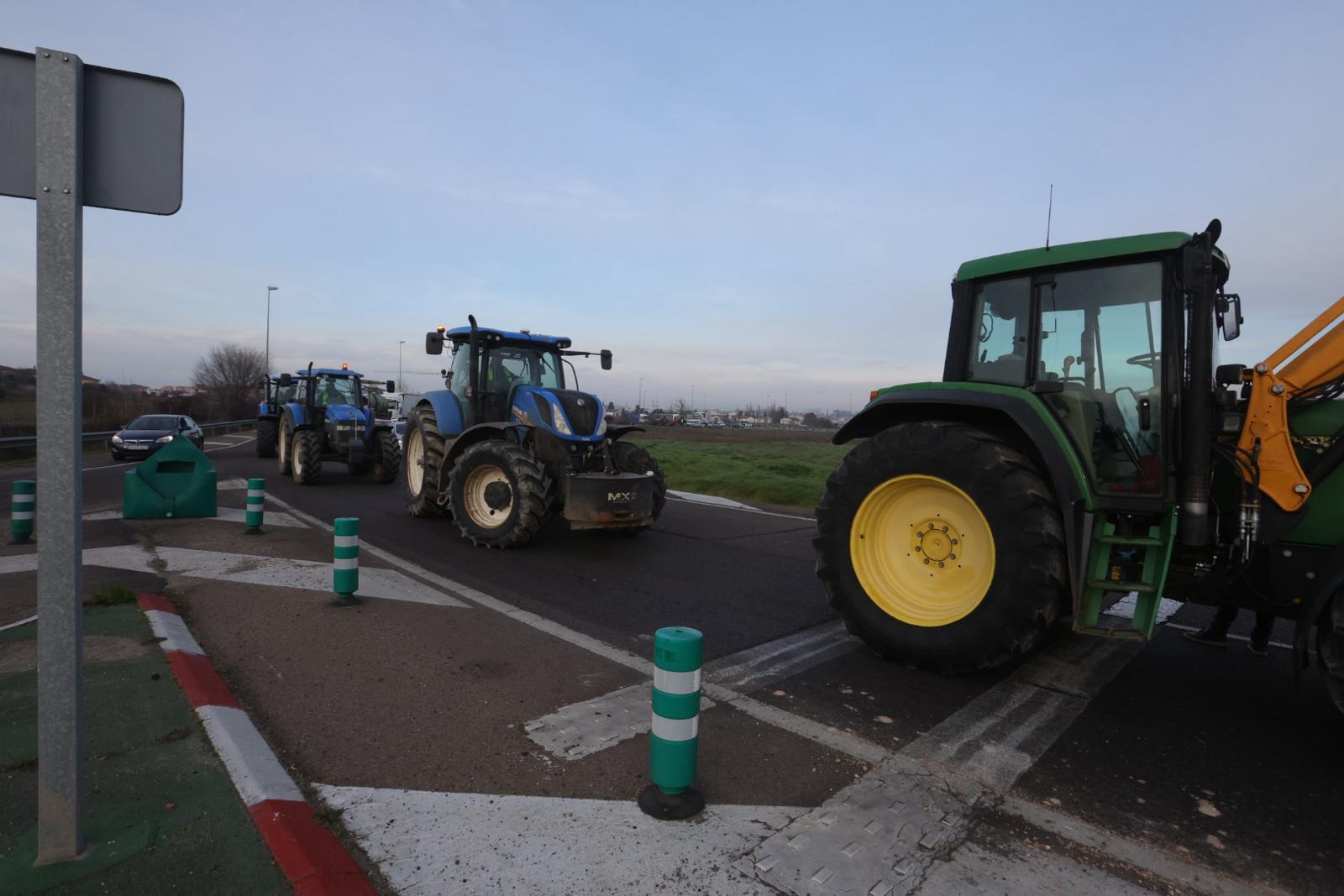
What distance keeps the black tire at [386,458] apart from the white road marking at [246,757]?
11682 mm

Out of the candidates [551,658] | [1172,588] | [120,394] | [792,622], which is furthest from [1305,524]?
[120,394]

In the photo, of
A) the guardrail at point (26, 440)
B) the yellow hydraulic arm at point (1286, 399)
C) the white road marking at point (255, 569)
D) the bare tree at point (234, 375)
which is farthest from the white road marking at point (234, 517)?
the bare tree at point (234, 375)

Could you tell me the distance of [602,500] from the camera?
7723 mm

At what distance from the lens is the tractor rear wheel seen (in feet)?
10.7

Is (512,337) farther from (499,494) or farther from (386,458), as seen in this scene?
(386,458)

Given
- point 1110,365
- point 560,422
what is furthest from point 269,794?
point 560,422

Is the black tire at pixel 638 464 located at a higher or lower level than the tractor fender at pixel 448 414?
lower

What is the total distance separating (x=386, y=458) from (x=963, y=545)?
12894mm

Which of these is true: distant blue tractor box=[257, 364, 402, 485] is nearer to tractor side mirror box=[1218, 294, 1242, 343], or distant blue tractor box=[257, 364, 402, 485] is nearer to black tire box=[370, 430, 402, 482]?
black tire box=[370, 430, 402, 482]

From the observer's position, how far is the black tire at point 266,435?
778 inches

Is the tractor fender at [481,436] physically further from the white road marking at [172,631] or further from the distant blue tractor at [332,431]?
the distant blue tractor at [332,431]

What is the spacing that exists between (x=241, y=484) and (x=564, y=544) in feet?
28.1

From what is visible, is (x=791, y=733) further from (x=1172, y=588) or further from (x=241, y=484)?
(x=241, y=484)

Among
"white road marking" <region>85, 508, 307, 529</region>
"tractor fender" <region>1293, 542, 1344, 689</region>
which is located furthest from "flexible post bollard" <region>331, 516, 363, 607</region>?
"tractor fender" <region>1293, 542, 1344, 689</region>
